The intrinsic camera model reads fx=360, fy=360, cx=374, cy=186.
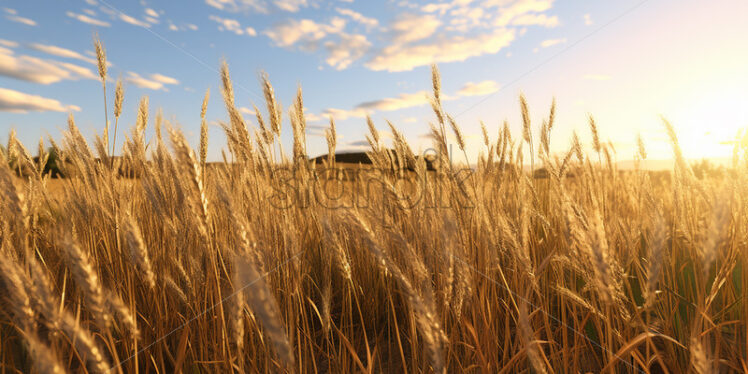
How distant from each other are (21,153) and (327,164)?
7.03 ft

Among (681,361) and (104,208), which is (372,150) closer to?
(104,208)

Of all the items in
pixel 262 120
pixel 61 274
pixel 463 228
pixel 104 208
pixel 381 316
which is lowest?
pixel 381 316

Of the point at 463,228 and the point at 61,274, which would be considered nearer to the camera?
the point at 463,228

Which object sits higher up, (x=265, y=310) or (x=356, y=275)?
(x=265, y=310)

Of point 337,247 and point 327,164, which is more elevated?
point 327,164

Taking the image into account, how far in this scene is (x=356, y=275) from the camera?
2.20 metres

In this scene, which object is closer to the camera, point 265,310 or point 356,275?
point 265,310

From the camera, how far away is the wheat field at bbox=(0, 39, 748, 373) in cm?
100

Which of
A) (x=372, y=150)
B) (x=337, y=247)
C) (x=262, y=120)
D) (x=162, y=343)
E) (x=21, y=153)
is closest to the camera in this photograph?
(x=337, y=247)

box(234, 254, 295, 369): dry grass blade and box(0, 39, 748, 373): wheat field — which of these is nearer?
box(234, 254, 295, 369): dry grass blade

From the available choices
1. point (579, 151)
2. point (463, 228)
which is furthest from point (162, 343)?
point (579, 151)

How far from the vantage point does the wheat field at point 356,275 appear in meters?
1.00

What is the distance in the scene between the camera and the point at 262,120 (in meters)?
2.25

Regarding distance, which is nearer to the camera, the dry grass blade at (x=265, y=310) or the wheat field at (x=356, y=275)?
the dry grass blade at (x=265, y=310)
